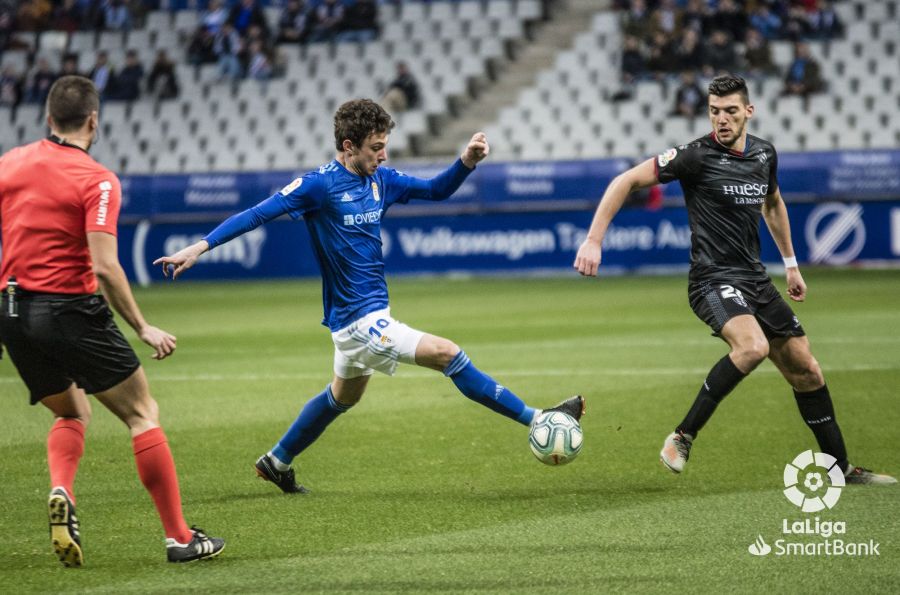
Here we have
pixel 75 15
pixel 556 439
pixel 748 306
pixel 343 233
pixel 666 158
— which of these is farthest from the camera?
pixel 75 15

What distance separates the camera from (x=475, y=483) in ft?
23.9

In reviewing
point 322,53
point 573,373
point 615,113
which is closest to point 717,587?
point 573,373

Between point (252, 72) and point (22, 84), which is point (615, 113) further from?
point (22, 84)

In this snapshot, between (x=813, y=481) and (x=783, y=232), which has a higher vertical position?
(x=783, y=232)

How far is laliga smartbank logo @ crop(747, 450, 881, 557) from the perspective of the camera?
5.53 m

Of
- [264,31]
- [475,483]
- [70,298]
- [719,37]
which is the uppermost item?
[264,31]

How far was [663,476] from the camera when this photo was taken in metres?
7.35

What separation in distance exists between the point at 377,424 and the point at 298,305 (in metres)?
10.9

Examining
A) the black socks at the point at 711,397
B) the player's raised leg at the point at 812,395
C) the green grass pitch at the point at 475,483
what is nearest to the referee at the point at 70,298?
the green grass pitch at the point at 475,483

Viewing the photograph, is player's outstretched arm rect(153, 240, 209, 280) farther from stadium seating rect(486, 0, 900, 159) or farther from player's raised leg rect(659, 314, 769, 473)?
stadium seating rect(486, 0, 900, 159)

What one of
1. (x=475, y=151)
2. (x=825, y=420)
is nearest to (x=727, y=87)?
(x=475, y=151)

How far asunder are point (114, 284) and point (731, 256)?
350 cm

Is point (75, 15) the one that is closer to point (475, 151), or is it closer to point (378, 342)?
point (475, 151)

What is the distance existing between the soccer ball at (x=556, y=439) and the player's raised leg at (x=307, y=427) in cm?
102
